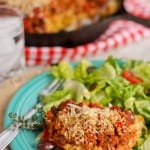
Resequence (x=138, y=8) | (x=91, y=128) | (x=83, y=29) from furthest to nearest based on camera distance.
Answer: (x=138, y=8), (x=83, y=29), (x=91, y=128)

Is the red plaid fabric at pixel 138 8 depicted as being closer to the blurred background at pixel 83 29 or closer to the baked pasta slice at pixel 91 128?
the blurred background at pixel 83 29

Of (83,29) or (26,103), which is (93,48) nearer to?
(83,29)

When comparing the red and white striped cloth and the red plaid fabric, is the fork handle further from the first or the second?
the red plaid fabric

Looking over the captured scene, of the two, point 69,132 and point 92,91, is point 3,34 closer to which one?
point 92,91

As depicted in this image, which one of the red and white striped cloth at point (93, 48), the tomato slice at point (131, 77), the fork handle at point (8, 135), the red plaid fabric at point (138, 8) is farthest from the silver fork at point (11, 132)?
the red plaid fabric at point (138, 8)

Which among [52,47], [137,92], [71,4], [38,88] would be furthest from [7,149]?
[71,4]

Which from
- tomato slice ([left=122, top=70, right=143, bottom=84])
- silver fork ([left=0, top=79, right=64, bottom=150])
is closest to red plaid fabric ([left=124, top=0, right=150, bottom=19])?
tomato slice ([left=122, top=70, right=143, bottom=84])

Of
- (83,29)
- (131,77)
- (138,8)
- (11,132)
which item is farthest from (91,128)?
(138,8)
